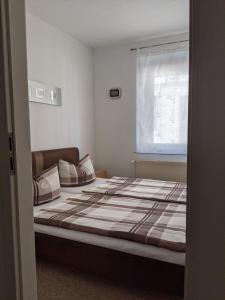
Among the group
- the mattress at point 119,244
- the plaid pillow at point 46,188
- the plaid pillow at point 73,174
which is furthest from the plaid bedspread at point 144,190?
the mattress at point 119,244

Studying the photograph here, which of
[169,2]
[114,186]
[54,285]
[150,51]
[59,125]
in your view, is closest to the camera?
[54,285]

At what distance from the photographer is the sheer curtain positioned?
11.3ft

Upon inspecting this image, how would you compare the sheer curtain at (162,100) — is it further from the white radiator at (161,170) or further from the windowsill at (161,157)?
the white radiator at (161,170)

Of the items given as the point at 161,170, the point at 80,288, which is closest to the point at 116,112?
the point at 161,170

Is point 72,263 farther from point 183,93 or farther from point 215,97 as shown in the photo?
point 183,93

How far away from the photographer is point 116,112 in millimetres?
4020

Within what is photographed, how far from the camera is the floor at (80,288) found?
160 centimetres

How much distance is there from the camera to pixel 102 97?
4117 mm

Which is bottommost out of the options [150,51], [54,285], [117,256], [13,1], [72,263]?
[54,285]

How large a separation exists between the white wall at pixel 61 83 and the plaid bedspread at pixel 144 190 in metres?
0.96

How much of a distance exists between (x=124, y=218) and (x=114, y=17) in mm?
2450

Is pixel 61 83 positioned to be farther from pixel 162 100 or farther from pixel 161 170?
pixel 161 170

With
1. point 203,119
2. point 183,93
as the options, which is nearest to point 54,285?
point 203,119

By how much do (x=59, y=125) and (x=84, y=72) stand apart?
3.68 feet
